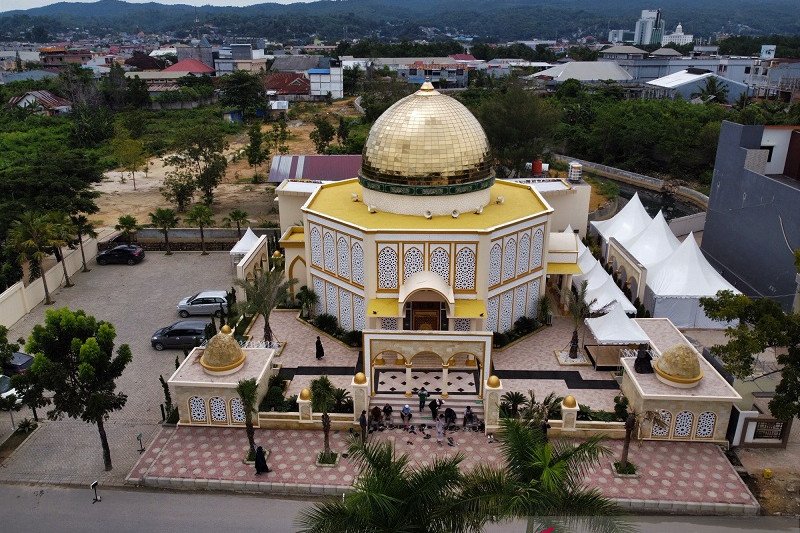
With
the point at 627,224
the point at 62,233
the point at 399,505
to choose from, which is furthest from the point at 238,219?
the point at 399,505

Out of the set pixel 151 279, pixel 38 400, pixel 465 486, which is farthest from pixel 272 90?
pixel 465 486

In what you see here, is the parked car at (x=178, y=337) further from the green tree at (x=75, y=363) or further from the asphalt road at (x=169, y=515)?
the asphalt road at (x=169, y=515)

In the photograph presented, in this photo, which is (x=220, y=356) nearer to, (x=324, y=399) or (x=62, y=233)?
(x=324, y=399)

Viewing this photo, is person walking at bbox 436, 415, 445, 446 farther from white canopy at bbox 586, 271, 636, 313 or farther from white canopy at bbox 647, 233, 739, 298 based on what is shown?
white canopy at bbox 647, 233, 739, 298

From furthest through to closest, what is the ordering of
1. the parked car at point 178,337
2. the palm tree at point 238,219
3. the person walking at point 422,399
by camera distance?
the palm tree at point 238,219
the parked car at point 178,337
the person walking at point 422,399

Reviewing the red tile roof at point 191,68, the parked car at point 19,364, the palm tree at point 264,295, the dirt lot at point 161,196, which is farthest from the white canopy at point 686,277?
the red tile roof at point 191,68

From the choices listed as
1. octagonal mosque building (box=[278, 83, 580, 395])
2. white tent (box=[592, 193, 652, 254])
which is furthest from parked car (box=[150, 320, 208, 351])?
white tent (box=[592, 193, 652, 254])
